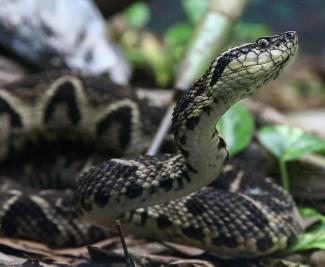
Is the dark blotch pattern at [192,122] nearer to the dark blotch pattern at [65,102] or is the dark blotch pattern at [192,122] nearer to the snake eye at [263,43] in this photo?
the snake eye at [263,43]

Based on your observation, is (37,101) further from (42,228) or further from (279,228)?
(279,228)

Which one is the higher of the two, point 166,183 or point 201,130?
point 201,130

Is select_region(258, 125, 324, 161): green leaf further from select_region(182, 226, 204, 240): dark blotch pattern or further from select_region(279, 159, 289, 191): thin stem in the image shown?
select_region(182, 226, 204, 240): dark blotch pattern

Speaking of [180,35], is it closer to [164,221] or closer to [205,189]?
[205,189]

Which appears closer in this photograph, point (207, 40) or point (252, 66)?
point (252, 66)

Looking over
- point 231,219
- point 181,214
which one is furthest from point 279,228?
point 181,214

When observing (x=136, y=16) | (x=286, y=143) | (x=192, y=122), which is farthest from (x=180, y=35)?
(x=192, y=122)
